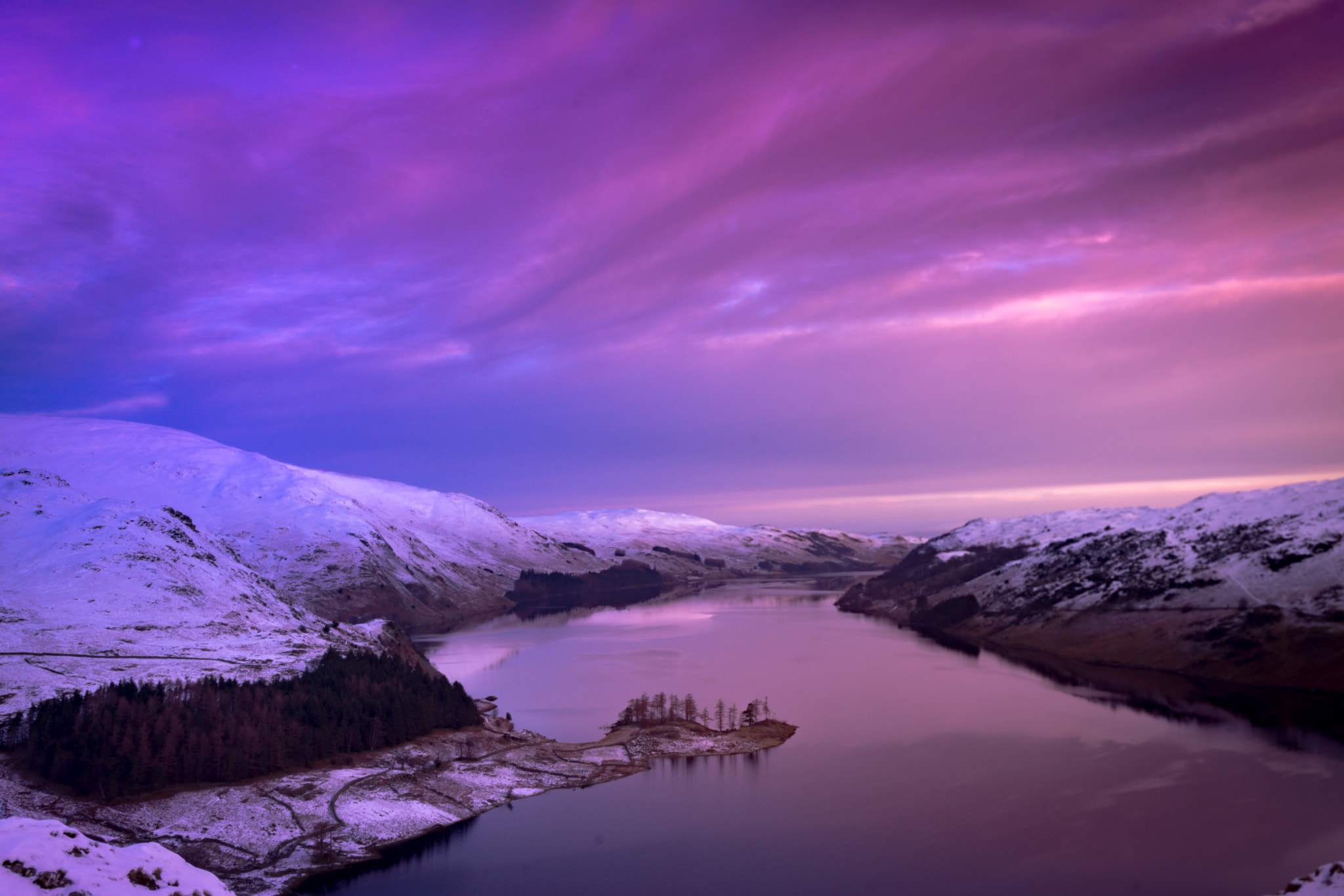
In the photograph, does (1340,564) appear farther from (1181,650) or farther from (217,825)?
(217,825)

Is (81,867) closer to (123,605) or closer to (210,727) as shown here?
(210,727)

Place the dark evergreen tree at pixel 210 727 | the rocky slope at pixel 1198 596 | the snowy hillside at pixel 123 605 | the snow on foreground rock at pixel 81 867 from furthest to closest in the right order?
the rocky slope at pixel 1198 596 < the snowy hillside at pixel 123 605 < the dark evergreen tree at pixel 210 727 < the snow on foreground rock at pixel 81 867

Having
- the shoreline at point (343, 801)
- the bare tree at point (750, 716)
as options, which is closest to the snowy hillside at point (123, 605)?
the shoreline at point (343, 801)

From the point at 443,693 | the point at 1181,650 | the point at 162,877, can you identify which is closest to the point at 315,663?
the point at 443,693

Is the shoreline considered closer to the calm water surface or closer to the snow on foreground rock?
the calm water surface

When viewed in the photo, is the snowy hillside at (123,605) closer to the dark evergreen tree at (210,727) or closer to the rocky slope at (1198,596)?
the dark evergreen tree at (210,727)

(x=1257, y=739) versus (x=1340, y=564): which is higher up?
(x=1340, y=564)
